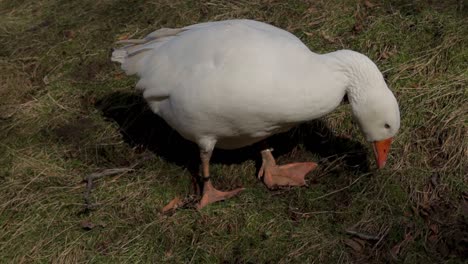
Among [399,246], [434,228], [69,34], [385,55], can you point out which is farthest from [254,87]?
[69,34]

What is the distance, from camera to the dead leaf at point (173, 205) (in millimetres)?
4336

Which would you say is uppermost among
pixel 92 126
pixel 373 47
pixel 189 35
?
pixel 189 35

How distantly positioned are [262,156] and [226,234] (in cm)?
81

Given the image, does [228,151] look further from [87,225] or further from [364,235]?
[364,235]

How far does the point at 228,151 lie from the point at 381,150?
4.12 feet

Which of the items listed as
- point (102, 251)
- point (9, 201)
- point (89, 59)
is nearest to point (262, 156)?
point (102, 251)

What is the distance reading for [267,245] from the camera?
13.0ft

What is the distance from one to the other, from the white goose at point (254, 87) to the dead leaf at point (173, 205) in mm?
167

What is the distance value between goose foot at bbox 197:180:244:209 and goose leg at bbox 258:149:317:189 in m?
0.23

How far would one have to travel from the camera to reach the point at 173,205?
172 inches

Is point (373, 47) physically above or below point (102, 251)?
above

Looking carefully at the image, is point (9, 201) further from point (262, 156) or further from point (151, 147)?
point (262, 156)

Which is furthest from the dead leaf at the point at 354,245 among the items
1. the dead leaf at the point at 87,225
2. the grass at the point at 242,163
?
the dead leaf at the point at 87,225

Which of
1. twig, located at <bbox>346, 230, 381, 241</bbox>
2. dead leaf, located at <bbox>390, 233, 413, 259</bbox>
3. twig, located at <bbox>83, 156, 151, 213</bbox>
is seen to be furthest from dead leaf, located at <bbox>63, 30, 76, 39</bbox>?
dead leaf, located at <bbox>390, 233, 413, 259</bbox>
